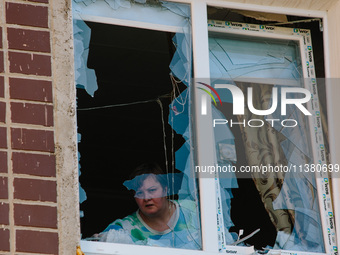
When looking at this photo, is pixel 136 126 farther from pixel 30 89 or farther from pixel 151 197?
pixel 30 89

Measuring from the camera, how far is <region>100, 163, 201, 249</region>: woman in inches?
193

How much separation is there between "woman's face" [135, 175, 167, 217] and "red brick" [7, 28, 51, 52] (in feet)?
3.16

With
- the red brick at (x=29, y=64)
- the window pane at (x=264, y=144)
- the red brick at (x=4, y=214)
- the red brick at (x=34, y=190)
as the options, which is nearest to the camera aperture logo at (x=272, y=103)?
the window pane at (x=264, y=144)

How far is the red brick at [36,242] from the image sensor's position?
4387 mm

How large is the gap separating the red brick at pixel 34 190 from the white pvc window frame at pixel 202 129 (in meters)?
0.35

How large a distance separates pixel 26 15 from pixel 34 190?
1.01 meters

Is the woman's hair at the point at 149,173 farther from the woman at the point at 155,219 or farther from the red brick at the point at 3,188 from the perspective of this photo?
the red brick at the point at 3,188

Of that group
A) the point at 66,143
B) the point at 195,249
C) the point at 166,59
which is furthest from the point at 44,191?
the point at 166,59

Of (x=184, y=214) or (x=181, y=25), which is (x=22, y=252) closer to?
(x=184, y=214)

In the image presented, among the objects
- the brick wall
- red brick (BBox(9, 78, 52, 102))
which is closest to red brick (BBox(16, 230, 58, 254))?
the brick wall

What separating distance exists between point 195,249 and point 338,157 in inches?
44.0

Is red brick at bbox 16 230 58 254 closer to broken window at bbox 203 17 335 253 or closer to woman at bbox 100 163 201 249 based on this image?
woman at bbox 100 163 201 249

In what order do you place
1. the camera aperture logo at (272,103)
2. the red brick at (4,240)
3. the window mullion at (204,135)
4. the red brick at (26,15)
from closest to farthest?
the red brick at (4,240)
the red brick at (26,15)
the window mullion at (204,135)
the camera aperture logo at (272,103)

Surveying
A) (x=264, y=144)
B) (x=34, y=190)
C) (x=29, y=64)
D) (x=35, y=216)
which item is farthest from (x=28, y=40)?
(x=264, y=144)
